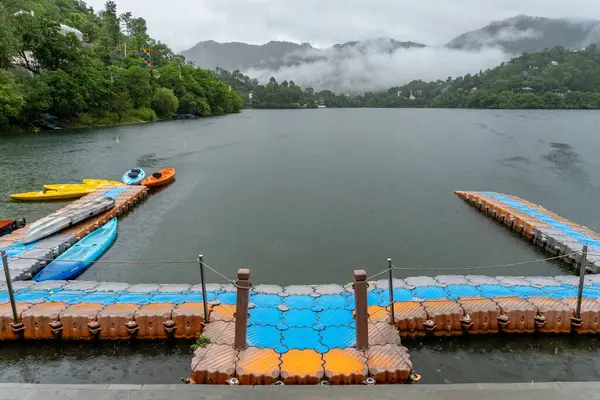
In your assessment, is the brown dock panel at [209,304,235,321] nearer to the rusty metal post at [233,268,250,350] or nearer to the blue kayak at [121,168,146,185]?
the rusty metal post at [233,268,250,350]

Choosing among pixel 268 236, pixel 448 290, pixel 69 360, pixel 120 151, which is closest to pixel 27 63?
pixel 120 151

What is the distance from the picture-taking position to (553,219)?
2325cm

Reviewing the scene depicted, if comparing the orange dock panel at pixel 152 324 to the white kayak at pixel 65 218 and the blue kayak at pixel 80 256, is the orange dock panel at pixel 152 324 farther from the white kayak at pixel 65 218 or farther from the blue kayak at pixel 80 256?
the white kayak at pixel 65 218

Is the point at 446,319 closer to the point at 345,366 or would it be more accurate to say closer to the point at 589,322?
the point at 589,322

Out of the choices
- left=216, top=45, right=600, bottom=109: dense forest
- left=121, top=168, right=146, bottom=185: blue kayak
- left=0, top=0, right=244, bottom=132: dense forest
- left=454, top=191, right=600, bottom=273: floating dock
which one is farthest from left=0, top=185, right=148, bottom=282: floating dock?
left=216, top=45, right=600, bottom=109: dense forest

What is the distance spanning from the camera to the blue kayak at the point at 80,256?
51.6 feet

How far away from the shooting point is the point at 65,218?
20.0 meters

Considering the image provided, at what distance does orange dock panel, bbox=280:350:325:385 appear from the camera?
27.0 feet

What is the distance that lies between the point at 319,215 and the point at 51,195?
723 inches

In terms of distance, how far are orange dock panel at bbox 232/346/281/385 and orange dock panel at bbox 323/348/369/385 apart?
3.56 feet

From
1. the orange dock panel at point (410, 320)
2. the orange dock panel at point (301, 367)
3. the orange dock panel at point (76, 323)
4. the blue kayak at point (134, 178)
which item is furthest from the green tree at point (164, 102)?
the orange dock panel at point (301, 367)

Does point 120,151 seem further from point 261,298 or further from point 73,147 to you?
point 261,298

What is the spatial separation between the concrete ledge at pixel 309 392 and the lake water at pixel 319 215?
3718 millimetres

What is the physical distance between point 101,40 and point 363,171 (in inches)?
3276
